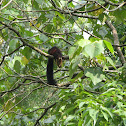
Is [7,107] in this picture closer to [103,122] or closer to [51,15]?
[51,15]

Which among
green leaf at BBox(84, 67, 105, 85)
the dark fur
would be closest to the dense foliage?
green leaf at BBox(84, 67, 105, 85)

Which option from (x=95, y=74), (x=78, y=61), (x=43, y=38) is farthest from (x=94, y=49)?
(x=43, y=38)

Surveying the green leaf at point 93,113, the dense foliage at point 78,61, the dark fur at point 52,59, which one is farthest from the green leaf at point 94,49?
the dark fur at point 52,59

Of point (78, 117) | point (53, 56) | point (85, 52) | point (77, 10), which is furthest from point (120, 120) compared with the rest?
point (77, 10)

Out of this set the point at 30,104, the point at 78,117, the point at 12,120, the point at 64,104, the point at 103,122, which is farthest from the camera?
the point at 30,104

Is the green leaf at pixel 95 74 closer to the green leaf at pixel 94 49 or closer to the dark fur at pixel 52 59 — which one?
the green leaf at pixel 94 49

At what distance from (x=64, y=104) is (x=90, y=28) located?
39.1 inches

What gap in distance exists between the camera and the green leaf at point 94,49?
4.10 ft

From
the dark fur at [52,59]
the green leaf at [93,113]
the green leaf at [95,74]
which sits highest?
the dark fur at [52,59]

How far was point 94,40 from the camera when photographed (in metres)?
1.39

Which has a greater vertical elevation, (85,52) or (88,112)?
(85,52)

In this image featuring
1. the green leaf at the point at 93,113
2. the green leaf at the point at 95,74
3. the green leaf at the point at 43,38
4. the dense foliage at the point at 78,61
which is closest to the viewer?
the green leaf at the point at 93,113

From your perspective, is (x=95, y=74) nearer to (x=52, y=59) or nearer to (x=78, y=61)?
(x=78, y=61)

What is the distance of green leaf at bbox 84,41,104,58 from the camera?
49.3 inches
